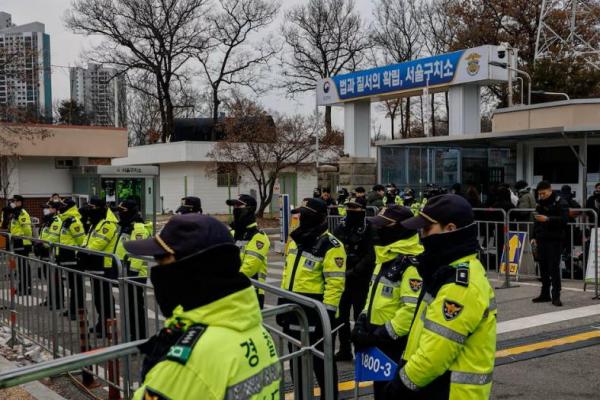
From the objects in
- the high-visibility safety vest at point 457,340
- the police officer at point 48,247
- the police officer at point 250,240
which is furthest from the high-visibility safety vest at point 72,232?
the high-visibility safety vest at point 457,340

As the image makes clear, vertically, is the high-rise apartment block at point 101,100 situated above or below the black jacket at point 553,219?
above

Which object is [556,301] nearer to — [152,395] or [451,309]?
[451,309]

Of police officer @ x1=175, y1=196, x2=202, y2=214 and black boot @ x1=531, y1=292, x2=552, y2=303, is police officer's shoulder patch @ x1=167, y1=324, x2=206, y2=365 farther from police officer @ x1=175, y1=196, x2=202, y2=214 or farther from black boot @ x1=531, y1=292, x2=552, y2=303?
black boot @ x1=531, y1=292, x2=552, y2=303

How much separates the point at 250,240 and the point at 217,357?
15.5 feet

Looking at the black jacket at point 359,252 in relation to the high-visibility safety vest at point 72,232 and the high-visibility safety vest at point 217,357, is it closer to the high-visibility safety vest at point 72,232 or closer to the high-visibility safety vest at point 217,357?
the high-visibility safety vest at point 72,232

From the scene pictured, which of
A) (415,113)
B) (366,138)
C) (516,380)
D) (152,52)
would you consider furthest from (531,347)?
(415,113)

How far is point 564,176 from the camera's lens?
606 inches

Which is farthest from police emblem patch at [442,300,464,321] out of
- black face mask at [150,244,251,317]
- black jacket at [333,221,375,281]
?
black jacket at [333,221,375,281]

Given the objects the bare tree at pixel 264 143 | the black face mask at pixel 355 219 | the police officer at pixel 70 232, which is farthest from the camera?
the bare tree at pixel 264 143

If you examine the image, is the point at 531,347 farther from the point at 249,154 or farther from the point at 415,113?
the point at 415,113

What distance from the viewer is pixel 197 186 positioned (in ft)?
119

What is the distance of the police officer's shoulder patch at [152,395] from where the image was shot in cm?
201

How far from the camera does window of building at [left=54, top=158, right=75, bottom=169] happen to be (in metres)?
25.9

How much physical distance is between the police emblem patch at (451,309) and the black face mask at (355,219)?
4.39 m
